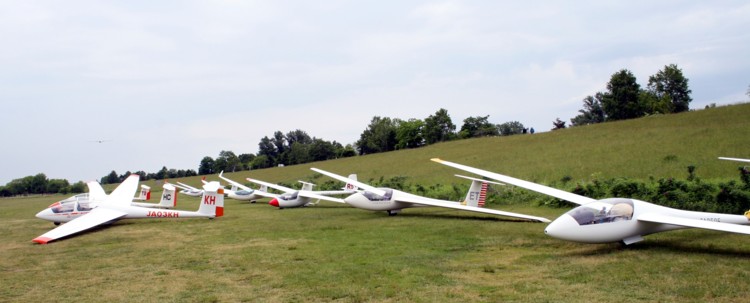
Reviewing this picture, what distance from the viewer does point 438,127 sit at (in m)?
86.1

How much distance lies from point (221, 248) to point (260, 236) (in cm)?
205

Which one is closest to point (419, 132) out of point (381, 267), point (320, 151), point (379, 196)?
point (320, 151)

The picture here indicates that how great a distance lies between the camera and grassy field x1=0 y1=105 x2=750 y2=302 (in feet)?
23.4

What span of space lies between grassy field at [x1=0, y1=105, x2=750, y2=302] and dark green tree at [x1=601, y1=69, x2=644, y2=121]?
5573 cm

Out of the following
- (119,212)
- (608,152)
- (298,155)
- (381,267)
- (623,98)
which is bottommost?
(381,267)

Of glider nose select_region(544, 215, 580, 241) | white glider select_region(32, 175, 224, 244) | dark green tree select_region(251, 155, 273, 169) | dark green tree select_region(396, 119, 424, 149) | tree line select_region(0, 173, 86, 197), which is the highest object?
dark green tree select_region(396, 119, 424, 149)

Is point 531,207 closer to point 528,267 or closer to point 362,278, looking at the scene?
point 528,267

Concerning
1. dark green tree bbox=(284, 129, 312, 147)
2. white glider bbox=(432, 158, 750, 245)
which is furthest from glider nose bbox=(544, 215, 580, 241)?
dark green tree bbox=(284, 129, 312, 147)

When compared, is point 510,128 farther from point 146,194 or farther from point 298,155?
point 146,194

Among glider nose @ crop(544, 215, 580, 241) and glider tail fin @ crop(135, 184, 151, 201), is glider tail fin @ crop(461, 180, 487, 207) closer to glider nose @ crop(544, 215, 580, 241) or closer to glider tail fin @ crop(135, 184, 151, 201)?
glider nose @ crop(544, 215, 580, 241)

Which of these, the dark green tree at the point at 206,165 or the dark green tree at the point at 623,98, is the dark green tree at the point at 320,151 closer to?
the dark green tree at the point at 206,165

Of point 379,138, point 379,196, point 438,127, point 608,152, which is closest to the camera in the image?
point 379,196

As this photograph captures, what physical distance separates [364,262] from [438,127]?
77682 mm

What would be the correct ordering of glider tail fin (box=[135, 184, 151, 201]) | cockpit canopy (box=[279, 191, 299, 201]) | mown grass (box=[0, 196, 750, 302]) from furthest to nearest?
glider tail fin (box=[135, 184, 151, 201]) → cockpit canopy (box=[279, 191, 299, 201]) → mown grass (box=[0, 196, 750, 302])
